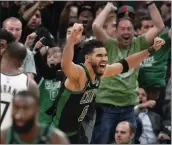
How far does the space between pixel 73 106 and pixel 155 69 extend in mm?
2490

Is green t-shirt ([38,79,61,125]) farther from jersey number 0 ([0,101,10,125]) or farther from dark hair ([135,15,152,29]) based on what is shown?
jersey number 0 ([0,101,10,125])

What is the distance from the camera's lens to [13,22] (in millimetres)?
9039

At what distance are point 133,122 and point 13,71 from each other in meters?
2.79

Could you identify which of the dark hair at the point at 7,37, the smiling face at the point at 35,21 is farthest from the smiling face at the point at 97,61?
the smiling face at the point at 35,21

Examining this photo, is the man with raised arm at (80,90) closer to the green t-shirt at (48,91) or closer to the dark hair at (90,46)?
the dark hair at (90,46)

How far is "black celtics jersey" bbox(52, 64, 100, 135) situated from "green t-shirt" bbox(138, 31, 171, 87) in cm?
225

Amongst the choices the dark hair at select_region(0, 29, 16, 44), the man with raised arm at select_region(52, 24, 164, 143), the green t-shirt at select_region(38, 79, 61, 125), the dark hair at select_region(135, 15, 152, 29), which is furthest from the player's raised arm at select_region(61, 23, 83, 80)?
the dark hair at select_region(135, 15, 152, 29)

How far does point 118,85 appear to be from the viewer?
30.9 ft

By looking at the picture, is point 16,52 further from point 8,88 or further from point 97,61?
point 97,61

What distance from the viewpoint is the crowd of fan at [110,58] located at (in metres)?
9.30

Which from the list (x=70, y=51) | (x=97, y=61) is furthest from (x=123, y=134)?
(x=70, y=51)

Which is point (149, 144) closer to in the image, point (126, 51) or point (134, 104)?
point (134, 104)

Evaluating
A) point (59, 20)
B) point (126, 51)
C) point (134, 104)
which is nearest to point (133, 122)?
point (134, 104)

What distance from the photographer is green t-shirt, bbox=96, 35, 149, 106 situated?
30.8 ft
